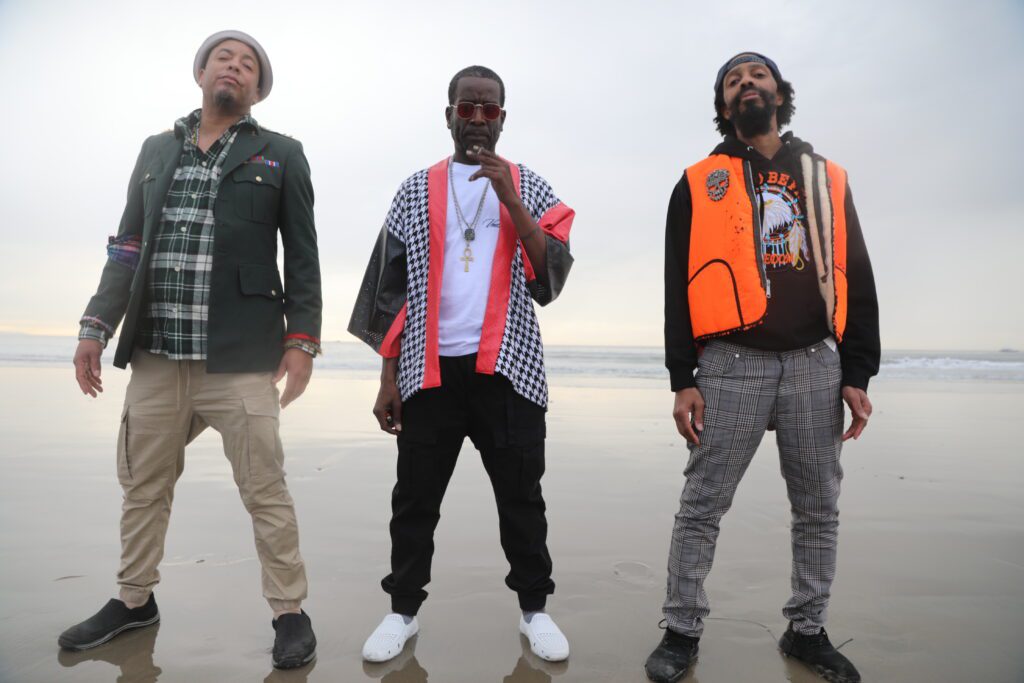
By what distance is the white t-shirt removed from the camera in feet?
7.77

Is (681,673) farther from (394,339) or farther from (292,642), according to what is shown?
(394,339)

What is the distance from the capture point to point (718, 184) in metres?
2.34

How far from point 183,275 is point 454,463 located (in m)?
1.22

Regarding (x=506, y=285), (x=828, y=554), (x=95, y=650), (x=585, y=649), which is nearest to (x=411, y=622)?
(x=585, y=649)

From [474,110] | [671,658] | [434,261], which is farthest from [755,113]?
[671,658]

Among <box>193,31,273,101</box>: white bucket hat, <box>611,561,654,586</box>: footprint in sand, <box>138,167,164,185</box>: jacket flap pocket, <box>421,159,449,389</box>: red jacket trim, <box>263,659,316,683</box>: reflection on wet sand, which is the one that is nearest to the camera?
<box>263,659,316,683</box>: reflection on wet sand

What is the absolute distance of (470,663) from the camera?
7.33 feet

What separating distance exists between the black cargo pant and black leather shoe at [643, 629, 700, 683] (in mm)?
453

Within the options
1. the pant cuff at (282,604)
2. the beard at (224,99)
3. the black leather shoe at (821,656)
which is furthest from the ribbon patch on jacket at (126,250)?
the black leather shoe at (821,656)

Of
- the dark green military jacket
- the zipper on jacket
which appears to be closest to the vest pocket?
the zipper on jacket

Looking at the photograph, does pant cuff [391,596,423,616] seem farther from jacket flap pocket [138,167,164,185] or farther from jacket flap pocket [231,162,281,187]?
jacket flap pocket [138,167,164,185]

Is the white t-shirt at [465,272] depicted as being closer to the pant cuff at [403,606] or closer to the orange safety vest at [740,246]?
the orange safety vest at [740,246]

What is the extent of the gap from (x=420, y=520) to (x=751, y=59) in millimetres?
2139

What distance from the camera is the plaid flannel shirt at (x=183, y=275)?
92.0 inches
